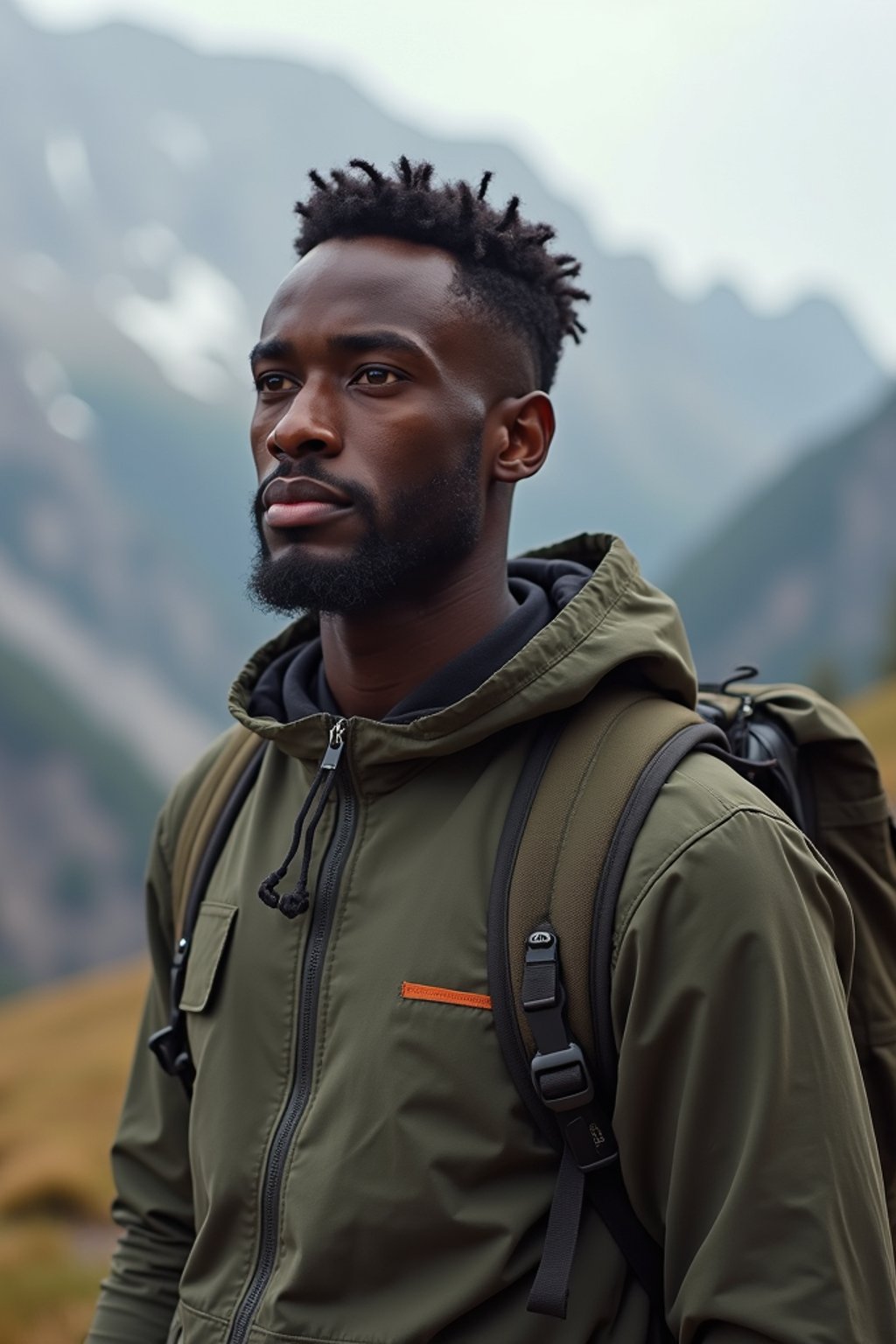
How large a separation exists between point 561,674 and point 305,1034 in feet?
3.61

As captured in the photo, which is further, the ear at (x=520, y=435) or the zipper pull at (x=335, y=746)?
the ear at (x=520, y=435)

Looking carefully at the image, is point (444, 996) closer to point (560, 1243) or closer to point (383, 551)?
point (560, 1243)

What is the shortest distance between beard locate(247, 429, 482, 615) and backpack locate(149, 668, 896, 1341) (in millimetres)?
578

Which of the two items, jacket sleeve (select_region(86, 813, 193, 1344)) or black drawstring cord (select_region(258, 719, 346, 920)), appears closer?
black drawstring cord (select_region(258, 719, 346, 920))

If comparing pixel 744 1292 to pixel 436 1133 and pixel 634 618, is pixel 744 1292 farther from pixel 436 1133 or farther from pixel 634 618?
pixel 634 618

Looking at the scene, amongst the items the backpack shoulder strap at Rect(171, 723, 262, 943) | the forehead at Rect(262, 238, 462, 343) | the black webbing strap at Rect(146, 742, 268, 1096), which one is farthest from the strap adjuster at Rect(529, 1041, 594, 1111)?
the forehead at Rect(262, 238, 462, 343)

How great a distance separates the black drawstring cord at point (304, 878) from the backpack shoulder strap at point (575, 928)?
1.76 feet

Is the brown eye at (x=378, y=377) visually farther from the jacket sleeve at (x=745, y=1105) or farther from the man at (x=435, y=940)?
the jacket sleeve at (x=745, y=1105)

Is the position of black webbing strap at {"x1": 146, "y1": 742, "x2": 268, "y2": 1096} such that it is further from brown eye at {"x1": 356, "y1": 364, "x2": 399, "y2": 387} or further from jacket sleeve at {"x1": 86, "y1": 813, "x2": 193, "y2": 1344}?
brown eye at {"x1": 356, "y1": 364, "x2": 399, "y2": 387}

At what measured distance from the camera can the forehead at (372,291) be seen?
3.65 m

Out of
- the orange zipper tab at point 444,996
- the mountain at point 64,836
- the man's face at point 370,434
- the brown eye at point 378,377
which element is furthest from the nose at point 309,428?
the mountain at point 64,836

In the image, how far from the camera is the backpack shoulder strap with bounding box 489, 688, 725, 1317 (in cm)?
304

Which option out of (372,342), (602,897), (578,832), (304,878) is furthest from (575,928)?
(372,342)

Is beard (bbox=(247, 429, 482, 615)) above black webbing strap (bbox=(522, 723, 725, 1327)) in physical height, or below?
above
